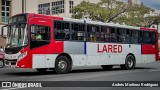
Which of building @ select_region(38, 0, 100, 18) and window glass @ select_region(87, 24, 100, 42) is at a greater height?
building @ select_region(38, 0, 100, 18)

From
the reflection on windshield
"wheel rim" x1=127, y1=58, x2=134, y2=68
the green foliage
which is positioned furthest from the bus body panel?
the green foliage

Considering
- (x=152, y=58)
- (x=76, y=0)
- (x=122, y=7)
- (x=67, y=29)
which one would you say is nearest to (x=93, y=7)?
(x=122, y=7)

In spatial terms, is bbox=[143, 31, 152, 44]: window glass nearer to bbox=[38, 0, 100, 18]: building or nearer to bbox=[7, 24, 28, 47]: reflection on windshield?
bbox=[7, 24, 28, 47]: reflection on windshield

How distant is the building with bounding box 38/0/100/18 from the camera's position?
69188 millimetres

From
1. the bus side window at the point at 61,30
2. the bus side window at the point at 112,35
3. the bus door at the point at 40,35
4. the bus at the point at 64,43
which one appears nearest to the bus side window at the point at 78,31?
the bus at the point at 64,43

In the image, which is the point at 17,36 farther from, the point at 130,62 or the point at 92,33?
the point at 130,62

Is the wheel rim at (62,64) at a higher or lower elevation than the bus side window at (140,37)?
lower

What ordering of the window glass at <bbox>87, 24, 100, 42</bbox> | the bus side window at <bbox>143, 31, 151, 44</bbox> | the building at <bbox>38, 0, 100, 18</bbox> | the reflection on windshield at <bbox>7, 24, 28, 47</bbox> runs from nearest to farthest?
the reflection on windshield at <bbox>7, 24, 28, 47</bbox> < the window glass at <bbox>87, 24, 100, 42</bbox> < the bus side window at <bbox>143, 31, 151, 44</bbox> < the building at <bbox>38, 0, 100, 18</bbox>

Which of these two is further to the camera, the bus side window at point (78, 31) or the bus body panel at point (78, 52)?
A: the bus side window at point (78, 31)

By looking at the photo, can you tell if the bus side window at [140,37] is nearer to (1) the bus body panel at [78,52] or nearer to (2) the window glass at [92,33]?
(1) the bus body panel at [78,52]

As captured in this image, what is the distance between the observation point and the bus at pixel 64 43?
18.1 meters

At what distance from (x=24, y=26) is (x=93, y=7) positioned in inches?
1322

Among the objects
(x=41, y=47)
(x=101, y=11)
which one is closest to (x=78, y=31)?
(x=41, y=47)

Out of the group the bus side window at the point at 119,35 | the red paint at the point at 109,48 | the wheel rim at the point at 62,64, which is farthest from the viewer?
the bus side window at the point at 119,35
